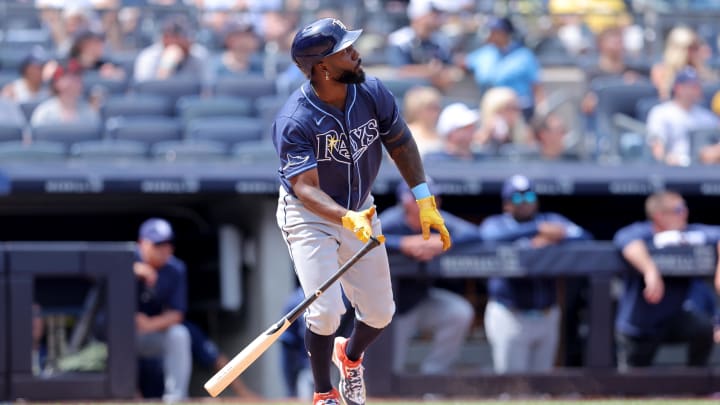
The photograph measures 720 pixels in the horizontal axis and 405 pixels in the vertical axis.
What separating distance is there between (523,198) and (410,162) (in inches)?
119

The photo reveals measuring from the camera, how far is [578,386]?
7754mm

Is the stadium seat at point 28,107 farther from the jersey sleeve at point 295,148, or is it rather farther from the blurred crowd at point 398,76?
the jersey sleeve at point 295,148

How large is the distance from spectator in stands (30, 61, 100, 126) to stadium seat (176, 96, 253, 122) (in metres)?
0.71

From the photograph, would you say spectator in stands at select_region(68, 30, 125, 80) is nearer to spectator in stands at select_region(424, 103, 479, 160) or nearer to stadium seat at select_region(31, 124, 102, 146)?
stadium seat at select_region(31, 124, 102, 146)

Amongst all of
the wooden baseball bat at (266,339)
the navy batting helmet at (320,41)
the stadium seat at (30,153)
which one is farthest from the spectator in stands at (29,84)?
the navy batting helmet at (320,41)

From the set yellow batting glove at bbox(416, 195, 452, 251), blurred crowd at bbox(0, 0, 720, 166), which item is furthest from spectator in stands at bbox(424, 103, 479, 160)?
yellow batting glove at bbox(416, 195, 452, 251)

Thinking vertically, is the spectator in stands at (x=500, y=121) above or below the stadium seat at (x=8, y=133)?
below

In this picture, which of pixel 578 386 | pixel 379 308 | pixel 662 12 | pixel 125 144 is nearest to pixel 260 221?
pixel 125 144

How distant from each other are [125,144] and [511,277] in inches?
111

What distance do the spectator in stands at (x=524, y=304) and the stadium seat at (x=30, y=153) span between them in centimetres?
290

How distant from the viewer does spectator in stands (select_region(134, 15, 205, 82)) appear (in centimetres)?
989

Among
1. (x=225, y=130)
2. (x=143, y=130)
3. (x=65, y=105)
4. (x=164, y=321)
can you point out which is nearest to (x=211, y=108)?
(x=225, y=130)

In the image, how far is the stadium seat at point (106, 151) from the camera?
27.9 ft

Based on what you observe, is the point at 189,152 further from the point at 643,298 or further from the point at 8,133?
the point at 643,298
